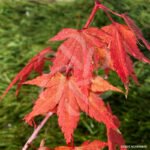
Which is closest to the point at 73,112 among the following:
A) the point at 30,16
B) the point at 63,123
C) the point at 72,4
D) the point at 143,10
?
the point at 63,123

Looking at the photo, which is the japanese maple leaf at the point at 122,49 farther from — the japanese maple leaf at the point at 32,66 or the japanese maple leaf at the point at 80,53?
the japanese maple leaf at the point at 32,66

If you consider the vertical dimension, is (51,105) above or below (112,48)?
below

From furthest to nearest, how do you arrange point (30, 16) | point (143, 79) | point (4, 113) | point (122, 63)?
1. point (30, 16)
2. point (143, 79)
3. point (4, 113)
4. point (122, 63)

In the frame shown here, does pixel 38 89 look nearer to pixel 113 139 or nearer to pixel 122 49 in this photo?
pixel 113 139

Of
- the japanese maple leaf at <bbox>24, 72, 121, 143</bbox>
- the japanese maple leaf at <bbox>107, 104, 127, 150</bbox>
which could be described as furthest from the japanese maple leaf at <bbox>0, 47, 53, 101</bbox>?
the japanese maple leaf at <bbox>107, 104, 127, 150</bbox>

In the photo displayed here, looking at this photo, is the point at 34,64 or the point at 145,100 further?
the point at 145,100

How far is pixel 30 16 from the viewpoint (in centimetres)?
203

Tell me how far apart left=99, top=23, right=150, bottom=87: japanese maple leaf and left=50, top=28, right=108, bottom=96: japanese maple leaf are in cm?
3

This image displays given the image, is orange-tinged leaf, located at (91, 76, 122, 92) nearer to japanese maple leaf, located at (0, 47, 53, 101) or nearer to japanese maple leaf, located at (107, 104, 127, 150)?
japanese maple leaf, located at (107, 104, 127, 150)

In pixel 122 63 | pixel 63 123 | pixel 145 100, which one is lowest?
pixel 145 100

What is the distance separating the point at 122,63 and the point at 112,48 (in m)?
0.04

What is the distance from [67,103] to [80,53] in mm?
160

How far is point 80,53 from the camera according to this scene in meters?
0.49

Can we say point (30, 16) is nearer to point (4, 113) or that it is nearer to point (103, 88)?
point (4, 113)
